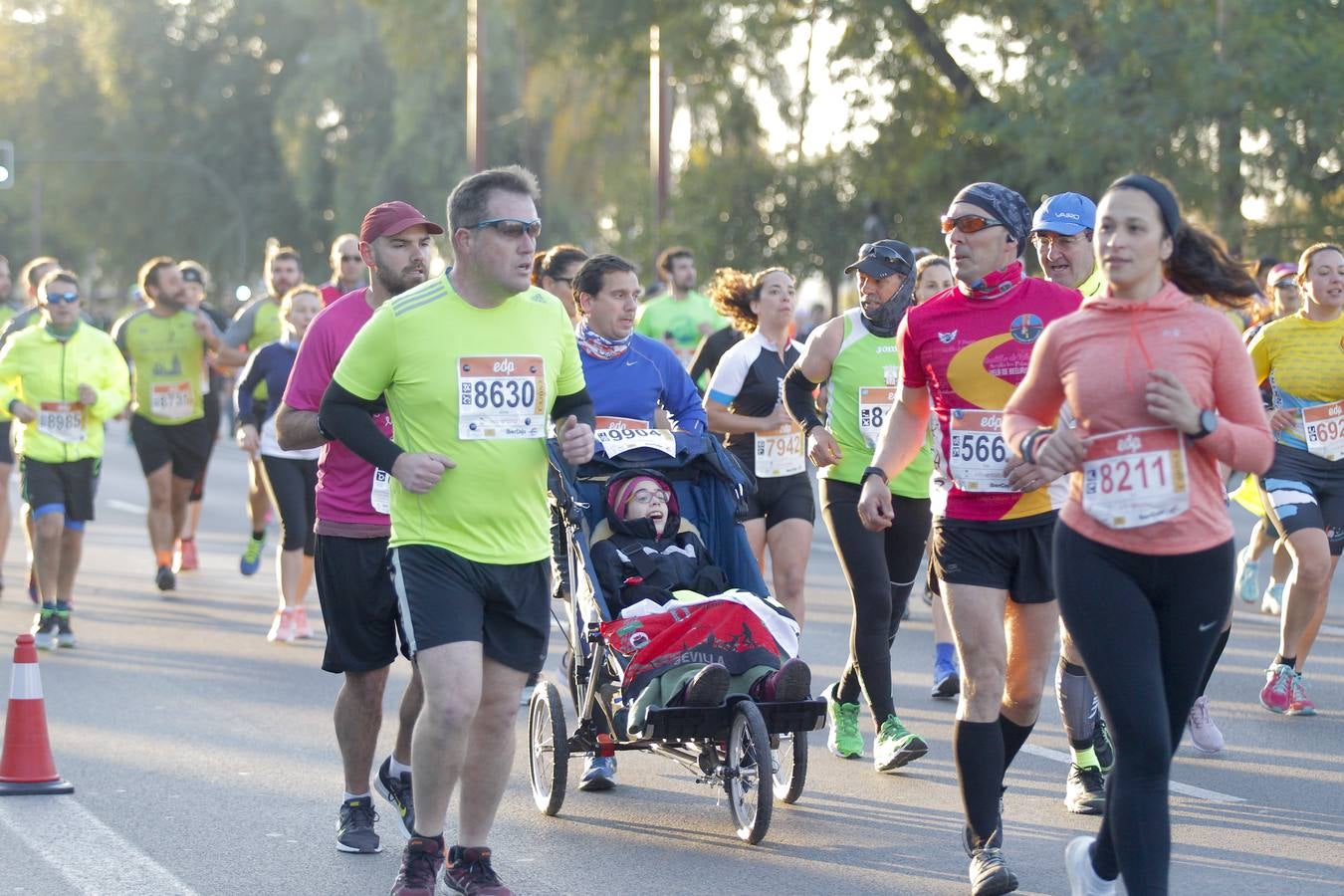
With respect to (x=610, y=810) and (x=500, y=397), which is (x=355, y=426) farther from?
(x=610, y=810)

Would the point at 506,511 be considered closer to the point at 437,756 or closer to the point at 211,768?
the point at 437,756

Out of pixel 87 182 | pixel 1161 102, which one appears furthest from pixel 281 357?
pixel 87 182

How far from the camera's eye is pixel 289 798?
24.3ft

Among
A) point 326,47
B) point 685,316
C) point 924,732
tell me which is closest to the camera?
point 924,732

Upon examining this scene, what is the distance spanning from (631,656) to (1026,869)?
145cm

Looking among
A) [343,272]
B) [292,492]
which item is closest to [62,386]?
[292,492]

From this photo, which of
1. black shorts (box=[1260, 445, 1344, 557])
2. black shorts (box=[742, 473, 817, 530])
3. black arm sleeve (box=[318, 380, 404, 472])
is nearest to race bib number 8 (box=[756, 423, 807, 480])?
black shorts (box=[742, 473, 817, 530])

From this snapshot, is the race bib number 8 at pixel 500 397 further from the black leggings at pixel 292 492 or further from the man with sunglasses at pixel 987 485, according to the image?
the black leggings at pixel 292 492

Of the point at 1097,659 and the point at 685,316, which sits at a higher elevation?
the point at 685,316

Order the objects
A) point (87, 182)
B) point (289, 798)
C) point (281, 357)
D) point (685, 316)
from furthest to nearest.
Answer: point (87, 182) < point (685, 316) < point (281, 357) < point (289, 798)

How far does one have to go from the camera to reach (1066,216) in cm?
698

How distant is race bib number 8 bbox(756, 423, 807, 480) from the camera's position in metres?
8.94

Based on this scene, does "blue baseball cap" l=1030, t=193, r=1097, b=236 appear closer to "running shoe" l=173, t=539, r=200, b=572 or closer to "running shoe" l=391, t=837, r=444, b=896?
"running shoe" l=391, t=837, r=444, b=896

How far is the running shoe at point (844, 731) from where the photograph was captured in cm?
815
